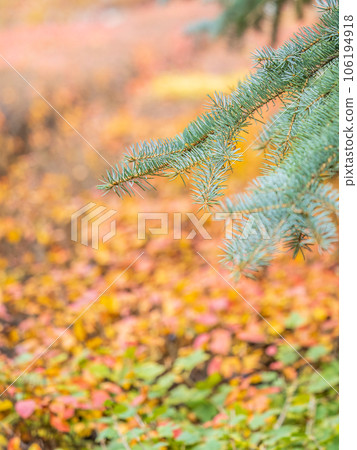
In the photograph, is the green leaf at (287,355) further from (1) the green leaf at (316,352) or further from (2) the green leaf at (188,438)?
(2) the green leaf at (188,438)

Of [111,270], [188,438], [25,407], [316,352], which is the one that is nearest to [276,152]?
[188,438]

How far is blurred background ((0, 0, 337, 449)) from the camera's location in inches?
66.2

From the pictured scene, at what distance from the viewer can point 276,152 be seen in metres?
0.92

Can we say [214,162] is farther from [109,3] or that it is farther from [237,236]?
[109,3]

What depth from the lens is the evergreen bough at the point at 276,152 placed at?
0.74m

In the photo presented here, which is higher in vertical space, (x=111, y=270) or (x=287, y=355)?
(x=111, y=270)

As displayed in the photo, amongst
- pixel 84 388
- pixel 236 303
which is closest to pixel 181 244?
pixel 236 303

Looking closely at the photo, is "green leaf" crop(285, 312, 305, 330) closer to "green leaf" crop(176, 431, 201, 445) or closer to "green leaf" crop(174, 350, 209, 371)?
"green leaf" crop(174, 350, 209, 371)

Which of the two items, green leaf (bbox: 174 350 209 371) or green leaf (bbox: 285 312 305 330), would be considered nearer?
green leaf (bbox: 174 350 209 371)

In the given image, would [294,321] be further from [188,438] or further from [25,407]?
[25,407]

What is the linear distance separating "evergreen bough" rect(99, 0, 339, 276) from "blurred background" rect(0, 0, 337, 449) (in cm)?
35

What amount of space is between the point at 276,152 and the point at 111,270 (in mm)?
2265

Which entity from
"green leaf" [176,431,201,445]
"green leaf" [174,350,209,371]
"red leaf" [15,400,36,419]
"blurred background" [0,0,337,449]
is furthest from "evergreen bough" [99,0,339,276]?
"green leaf" [174,350,209,371]

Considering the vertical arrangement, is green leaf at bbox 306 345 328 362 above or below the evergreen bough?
below
